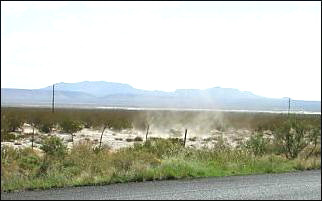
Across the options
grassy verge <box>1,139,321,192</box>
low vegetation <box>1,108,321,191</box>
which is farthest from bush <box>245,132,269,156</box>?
grassy verge <box>1,139,321,192</box>

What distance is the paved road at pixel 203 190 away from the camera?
10.4 metres

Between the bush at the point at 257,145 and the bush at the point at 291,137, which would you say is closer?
the bush at the point at 257,145

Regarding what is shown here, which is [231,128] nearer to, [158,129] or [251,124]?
[251,124]

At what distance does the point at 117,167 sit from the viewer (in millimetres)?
13891

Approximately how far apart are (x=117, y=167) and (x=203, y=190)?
3.34 m

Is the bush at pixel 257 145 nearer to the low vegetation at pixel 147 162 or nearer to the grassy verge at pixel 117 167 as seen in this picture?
the low vegetation at pixel 147 162

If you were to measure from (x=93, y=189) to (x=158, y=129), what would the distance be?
3365 cm

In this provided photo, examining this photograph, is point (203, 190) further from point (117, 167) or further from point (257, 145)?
point (257, 145)

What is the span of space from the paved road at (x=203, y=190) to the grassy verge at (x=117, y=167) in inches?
25.9

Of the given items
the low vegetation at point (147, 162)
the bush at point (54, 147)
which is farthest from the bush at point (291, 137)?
the bush at point (54, 147)

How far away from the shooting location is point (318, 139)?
2158cm

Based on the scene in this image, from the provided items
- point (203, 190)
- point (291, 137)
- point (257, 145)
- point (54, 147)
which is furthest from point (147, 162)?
point (291, 137)

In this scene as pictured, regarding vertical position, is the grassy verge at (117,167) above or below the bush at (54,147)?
below

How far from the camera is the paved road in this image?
34.2 ft
